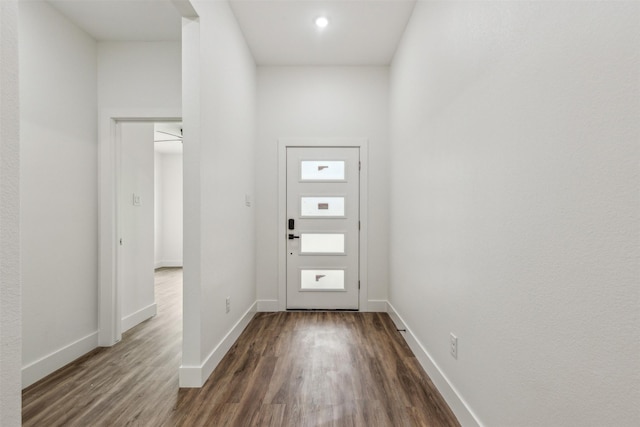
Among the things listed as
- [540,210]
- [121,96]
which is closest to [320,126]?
[121,96]

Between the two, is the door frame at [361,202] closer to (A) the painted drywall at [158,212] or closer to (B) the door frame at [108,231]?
(B) the door frame at [108,231]

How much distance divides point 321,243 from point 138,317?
2152mm

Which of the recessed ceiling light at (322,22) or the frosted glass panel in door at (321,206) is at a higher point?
the recessed ceiling light at (322,22)

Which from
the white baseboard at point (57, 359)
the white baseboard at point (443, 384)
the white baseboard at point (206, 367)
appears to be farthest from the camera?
the white baseboard at point (57, 359)

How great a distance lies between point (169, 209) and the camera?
302 inches

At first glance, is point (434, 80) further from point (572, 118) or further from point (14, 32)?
point (14, 32)

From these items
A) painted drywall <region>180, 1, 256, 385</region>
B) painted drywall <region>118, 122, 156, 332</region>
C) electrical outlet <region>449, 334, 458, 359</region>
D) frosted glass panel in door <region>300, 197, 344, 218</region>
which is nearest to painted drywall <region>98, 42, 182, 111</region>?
painted drywall <region>118, 122, 156, 332</region>

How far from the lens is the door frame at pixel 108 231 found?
2.90m

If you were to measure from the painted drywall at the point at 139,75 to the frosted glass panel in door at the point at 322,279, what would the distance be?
91.5 inches

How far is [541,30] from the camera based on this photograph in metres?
1.11

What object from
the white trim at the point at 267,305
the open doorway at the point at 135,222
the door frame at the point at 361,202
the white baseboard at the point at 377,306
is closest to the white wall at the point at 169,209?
the open doorway at the point at 135,222

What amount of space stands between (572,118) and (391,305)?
302 centimetres

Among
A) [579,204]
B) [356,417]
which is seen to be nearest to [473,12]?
[579,204]

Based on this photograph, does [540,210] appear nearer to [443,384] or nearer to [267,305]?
[443,384]
